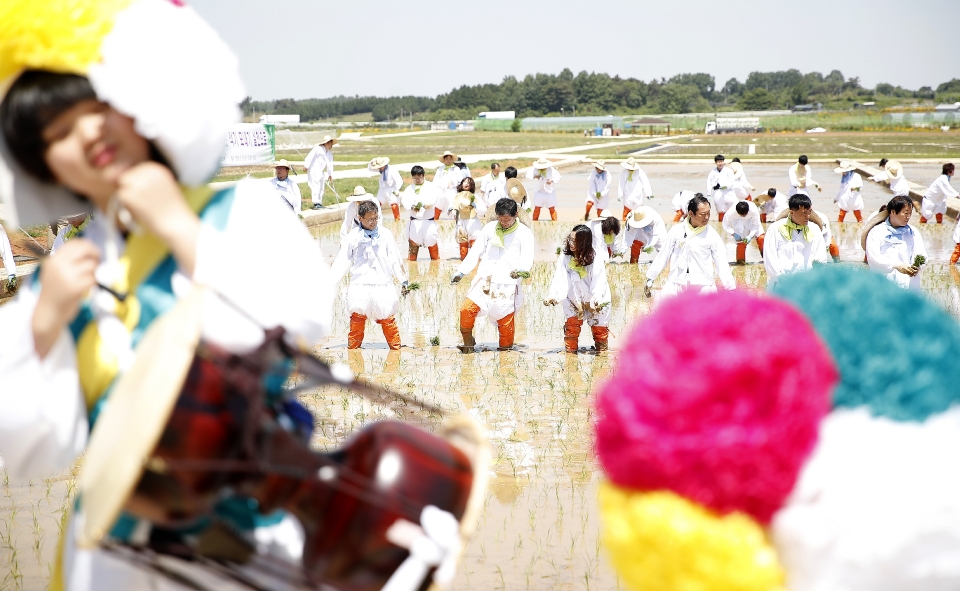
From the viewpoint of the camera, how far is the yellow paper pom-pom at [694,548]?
4.40 feet

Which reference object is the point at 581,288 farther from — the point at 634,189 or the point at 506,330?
the point at 634,189

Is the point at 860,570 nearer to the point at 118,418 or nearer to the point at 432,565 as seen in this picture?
the point at 432,565

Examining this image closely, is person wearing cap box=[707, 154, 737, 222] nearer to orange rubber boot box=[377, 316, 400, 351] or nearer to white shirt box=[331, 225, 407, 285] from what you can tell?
white shirt box=[331, 225, 407, 285]

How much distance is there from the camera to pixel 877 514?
135 cm

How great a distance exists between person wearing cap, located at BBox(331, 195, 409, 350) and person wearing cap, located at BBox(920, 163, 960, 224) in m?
12.1

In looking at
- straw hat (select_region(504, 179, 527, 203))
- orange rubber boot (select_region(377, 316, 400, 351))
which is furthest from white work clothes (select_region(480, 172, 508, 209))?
orange rubber boot (select_region(377, 316, 400, 351))

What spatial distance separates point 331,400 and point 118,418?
235 inches

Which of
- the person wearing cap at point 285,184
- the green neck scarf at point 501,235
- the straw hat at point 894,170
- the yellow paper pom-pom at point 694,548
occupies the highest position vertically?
the yellow paper pom-pom at point 694,548

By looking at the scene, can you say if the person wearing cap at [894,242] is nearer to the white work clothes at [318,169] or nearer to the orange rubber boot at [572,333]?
the orange rubber boot at [572,333]

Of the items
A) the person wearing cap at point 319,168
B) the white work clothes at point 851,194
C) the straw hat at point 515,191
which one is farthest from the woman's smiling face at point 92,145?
the person wearing cap at point 319,168

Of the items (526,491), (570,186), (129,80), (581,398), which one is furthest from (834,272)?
(570,186)

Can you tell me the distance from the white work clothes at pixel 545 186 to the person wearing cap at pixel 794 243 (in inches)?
394

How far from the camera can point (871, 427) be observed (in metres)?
1.42

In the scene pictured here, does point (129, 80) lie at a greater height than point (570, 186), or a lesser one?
greater
